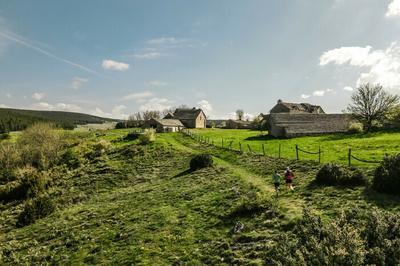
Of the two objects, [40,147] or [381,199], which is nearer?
[381,199]

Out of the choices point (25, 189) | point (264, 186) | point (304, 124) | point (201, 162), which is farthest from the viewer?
point (304, 124)

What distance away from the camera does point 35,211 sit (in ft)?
96.0

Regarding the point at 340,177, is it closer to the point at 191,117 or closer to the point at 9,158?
the point at 9,158

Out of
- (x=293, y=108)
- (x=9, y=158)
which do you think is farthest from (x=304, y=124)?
(x=9, y=158)

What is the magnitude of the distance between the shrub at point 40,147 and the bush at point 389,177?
179 ft

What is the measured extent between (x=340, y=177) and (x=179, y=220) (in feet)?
37.1

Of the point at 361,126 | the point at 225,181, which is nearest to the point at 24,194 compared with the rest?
the point at 225,181

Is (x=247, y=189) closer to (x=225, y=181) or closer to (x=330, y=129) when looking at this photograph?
(x=225, y=181)

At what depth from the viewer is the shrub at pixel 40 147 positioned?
5994 cm


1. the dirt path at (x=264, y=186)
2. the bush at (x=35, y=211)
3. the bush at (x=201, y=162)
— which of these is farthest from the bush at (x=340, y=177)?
the bush at (x=35, y=211)

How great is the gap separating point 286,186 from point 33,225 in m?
21.2

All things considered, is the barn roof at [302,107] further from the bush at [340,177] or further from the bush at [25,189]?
the bush at [340,177]

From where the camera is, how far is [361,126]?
63.8 m

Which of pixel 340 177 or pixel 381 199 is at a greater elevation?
pixel 340 177
